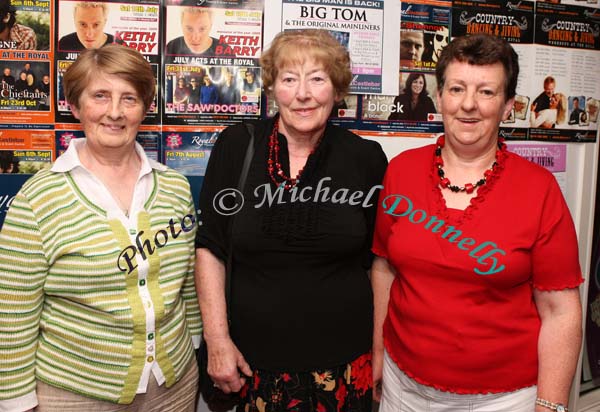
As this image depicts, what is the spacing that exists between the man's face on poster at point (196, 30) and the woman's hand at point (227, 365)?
1076 mm

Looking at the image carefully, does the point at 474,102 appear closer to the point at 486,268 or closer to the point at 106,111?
the point at 486,268

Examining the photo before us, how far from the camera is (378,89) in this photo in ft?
7.42

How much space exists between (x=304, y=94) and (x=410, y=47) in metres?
0.87

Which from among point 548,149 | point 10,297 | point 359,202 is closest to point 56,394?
point 10,297

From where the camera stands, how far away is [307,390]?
165cm

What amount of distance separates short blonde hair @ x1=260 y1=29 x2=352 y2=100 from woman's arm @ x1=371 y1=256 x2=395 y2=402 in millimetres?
570

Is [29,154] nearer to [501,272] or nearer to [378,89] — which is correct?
[378,89]

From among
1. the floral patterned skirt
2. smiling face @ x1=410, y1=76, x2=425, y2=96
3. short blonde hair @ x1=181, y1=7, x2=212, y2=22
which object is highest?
short blonde hair @ x1=181, y1=7, x2=212, y2=22

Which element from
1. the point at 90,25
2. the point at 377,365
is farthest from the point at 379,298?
the point at 90,25

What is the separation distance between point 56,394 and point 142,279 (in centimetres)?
38

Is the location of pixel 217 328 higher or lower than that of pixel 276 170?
lower

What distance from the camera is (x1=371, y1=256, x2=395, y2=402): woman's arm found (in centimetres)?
179

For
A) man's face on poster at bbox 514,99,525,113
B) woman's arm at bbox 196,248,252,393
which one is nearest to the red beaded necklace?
woman's arm at bbox 196,248,252,393

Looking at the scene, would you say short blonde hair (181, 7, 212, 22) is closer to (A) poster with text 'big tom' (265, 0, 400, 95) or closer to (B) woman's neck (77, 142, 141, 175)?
(A) poster with text 'big tom' (265, 0, 400, 95)
